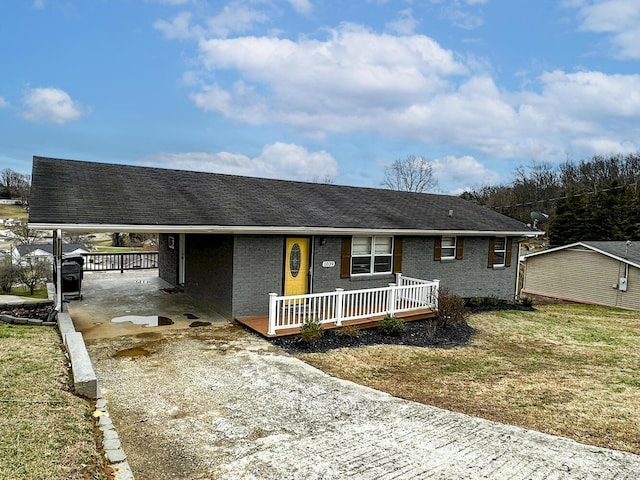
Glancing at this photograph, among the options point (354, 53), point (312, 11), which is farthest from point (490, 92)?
point (312, 11)

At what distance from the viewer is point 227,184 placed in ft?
40.7

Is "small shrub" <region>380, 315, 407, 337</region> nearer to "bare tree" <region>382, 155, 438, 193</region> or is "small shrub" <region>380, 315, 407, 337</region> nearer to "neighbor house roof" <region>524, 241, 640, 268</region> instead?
"neighbor house roof" <region>524, 241, 640, 268</region>

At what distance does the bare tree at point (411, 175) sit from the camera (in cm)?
4553

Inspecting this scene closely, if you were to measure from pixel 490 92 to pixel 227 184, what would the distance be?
1987cm

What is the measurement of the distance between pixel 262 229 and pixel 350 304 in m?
3.21

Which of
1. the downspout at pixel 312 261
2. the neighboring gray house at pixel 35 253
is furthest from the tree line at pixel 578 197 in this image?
the neighboring gray house at pixel 35 253

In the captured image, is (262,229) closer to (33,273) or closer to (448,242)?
(448,242)

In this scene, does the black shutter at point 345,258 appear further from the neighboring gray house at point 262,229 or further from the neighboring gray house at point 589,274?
the neighboring gray house at point 589,274

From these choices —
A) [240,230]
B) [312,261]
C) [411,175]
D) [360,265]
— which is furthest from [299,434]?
[411,175]

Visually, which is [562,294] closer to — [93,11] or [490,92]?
[490,92]

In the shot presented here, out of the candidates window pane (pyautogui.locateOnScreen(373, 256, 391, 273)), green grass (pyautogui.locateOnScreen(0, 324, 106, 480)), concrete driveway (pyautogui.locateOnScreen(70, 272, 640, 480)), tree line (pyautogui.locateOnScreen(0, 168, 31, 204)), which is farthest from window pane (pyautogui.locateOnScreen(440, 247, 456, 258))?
tree line (pyautogui.locateOnScreen(0, 168, 31, 204))

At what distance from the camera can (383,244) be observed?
1233 cm

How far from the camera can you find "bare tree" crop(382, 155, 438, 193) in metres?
45.5

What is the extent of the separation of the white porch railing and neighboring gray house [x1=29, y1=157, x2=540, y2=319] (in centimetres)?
57
